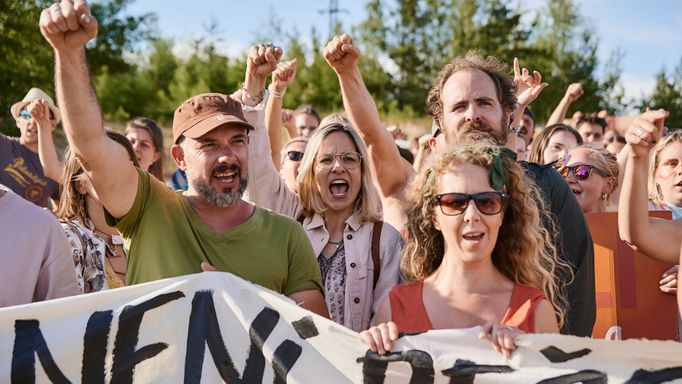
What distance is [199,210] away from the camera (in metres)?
3.58

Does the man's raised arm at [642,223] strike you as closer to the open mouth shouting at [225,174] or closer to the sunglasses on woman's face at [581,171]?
the sunglasses on woman's face at [581,171]

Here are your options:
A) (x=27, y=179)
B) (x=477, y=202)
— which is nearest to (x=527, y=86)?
(x=477, y=202)

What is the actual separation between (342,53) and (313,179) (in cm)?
73

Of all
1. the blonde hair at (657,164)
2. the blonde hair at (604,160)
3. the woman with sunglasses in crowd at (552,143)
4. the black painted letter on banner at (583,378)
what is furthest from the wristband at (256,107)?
the woman with sunglasses in crowd at (552,143)

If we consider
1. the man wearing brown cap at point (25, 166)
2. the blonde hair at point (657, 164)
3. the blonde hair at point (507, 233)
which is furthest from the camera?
the man wearing brown cap at point (25, 166)

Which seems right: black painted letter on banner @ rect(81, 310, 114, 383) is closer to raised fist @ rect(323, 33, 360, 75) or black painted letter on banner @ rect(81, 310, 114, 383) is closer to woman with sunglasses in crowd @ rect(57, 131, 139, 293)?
woman with sunglasses in crowd @ rect(57, 131, 139, 293)

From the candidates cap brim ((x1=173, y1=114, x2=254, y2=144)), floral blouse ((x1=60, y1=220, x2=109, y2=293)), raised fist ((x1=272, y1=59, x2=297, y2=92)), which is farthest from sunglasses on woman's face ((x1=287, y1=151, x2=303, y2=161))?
cap brim ((x1=173, y1=114, x2=254, y2=144))

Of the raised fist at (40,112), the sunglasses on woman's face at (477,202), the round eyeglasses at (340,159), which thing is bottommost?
the sunglasses on woman's face at (477,202)

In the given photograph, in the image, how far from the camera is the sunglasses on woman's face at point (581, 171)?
4992mm

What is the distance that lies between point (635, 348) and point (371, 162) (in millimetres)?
1681

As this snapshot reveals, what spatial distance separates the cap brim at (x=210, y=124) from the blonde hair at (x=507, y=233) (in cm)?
81

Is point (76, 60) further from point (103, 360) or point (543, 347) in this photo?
point (543, 347)

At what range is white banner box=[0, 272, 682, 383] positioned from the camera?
117 inches

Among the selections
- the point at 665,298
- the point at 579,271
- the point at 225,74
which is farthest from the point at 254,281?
the point at 225,74
